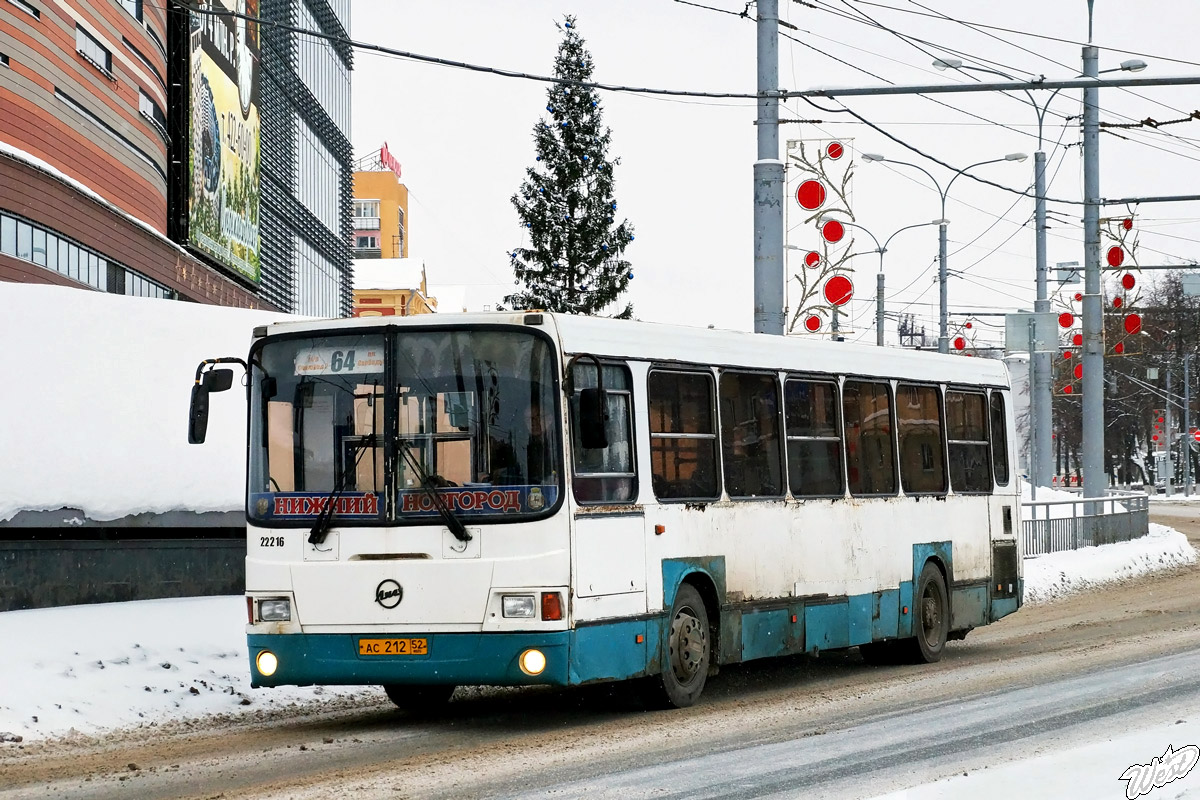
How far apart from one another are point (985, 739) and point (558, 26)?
3931 cm

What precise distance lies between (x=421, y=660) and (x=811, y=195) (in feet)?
61.8

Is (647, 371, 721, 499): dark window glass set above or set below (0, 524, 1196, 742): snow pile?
above

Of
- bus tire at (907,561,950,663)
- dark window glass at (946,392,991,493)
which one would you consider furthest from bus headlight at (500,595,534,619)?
dark window glass at (946,392,991,493)

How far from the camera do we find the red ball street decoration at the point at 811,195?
2877 cm

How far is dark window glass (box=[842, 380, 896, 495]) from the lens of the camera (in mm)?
15320

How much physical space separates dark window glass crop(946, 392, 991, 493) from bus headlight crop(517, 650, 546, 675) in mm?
7059

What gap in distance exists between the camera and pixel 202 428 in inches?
473

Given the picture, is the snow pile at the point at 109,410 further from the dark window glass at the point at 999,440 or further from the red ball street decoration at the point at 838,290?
the red ball street decoration at the point at 838,290

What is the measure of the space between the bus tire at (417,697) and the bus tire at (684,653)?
63.0 inches

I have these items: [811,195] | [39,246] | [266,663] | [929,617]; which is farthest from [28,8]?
[266,663]

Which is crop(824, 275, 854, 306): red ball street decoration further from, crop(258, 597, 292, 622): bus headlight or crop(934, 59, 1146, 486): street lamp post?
crop(258, 597, 292, 622): bus headlight

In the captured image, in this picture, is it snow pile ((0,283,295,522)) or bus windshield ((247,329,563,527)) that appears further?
snow pile ((0,283,295,522))

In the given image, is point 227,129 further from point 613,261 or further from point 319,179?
point 319,179
